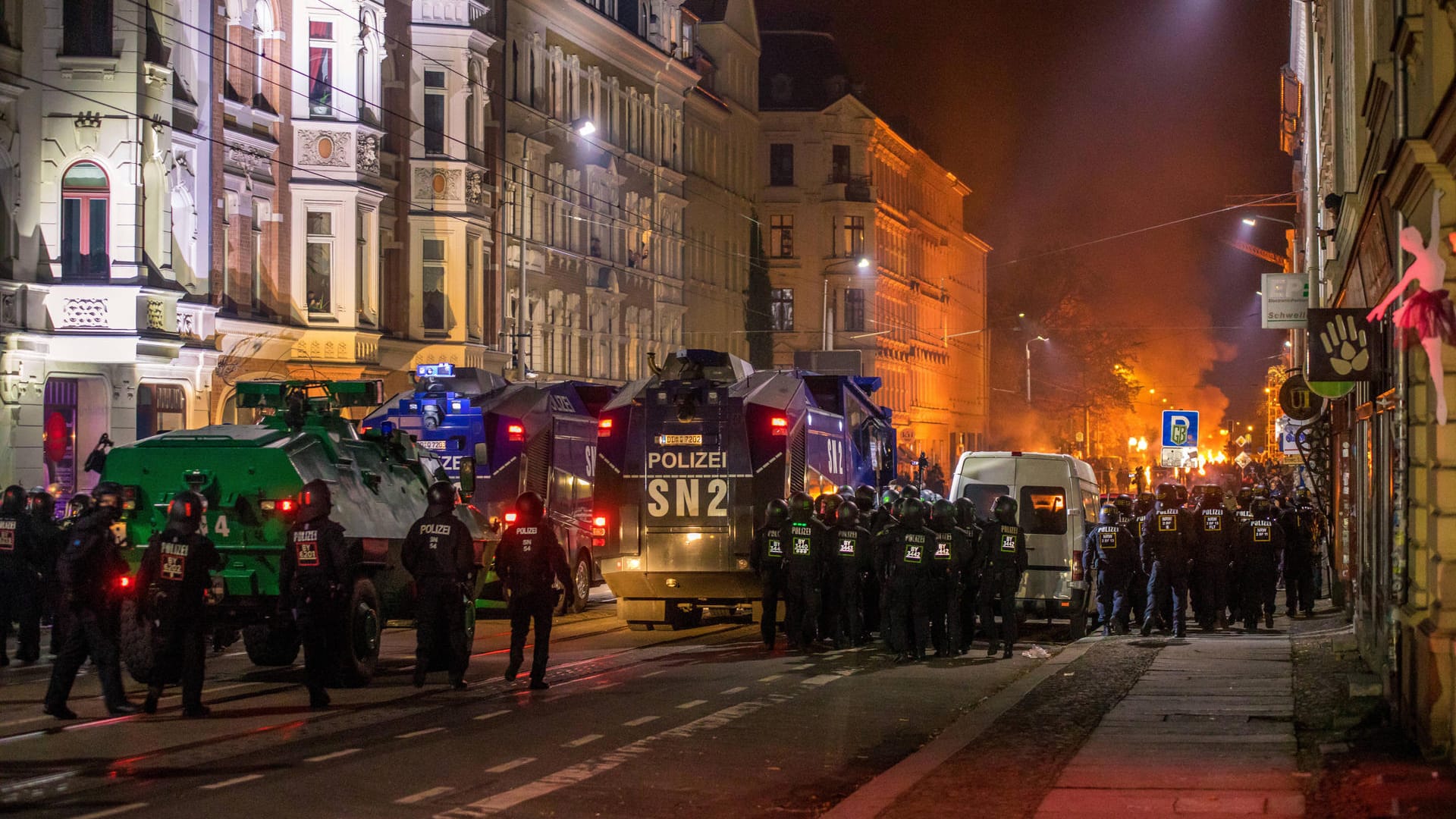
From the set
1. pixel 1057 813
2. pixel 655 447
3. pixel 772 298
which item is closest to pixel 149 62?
pixel 655 447

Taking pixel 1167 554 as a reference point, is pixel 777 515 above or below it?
above

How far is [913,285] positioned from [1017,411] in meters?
16.8

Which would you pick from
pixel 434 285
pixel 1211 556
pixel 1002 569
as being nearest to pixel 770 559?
pixel 1002 569

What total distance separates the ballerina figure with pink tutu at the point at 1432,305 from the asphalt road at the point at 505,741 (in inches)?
165

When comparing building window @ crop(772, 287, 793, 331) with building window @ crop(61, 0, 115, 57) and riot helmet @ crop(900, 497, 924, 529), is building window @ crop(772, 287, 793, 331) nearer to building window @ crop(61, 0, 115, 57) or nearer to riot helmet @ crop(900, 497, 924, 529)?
building window @ crop(61, 0, 115, 57)

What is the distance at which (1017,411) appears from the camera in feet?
358

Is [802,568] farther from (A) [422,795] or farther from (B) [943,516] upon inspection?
(A) [422,795]

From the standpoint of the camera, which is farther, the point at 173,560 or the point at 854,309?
the point at 854,309

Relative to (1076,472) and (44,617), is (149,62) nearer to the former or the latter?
(44,617)

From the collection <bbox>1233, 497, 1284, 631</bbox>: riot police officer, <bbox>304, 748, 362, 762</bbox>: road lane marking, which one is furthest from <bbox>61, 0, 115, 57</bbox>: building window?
<bbox>304, 748, 362, 762</bbox>: road lane marking

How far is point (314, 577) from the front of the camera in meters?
14.7

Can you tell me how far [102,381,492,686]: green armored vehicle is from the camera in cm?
1617

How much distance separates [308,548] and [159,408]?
741 inches

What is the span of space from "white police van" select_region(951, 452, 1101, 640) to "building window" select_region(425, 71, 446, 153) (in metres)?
23.8
